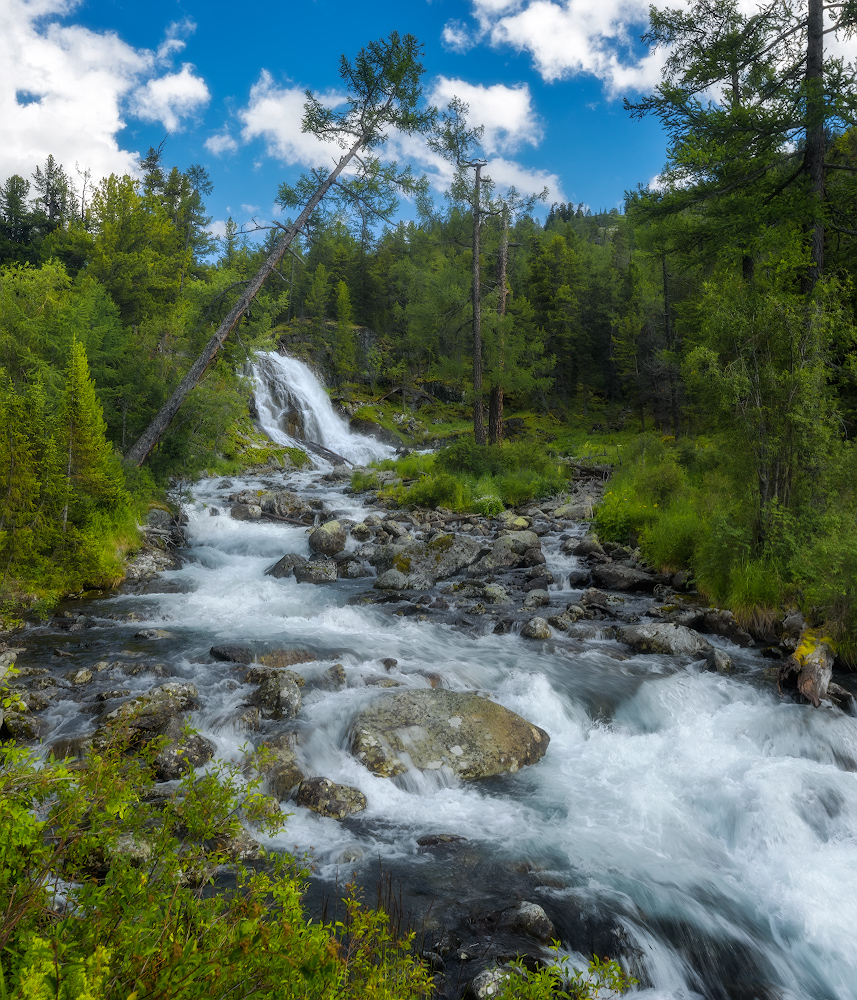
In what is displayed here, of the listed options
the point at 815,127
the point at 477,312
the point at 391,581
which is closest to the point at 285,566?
the point at 391,581

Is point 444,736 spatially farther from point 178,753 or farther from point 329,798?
point 178,753

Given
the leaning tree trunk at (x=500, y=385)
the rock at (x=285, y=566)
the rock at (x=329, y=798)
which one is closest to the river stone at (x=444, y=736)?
the rock at (x=329, y=798)

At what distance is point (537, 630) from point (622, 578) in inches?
142

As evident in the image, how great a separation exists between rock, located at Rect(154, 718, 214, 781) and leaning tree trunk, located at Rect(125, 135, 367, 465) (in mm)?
9800

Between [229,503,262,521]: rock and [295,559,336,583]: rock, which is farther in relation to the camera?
[229,503,262,521]: rock

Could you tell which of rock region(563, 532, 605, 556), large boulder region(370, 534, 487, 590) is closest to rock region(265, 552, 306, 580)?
large boulder region(370, 534, 487, 590)

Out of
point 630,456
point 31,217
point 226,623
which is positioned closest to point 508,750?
point 226,623

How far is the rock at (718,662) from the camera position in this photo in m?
8.25

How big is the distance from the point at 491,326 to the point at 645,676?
20.1 metres

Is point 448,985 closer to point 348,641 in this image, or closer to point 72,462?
point 348,641

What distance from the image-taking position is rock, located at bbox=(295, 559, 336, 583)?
42.5 feet

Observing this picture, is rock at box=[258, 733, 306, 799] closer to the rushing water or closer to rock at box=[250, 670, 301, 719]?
the rushing water

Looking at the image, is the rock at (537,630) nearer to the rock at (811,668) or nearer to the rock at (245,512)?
the rock at (811,668)

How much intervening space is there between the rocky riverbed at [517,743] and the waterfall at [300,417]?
23.4 metres
